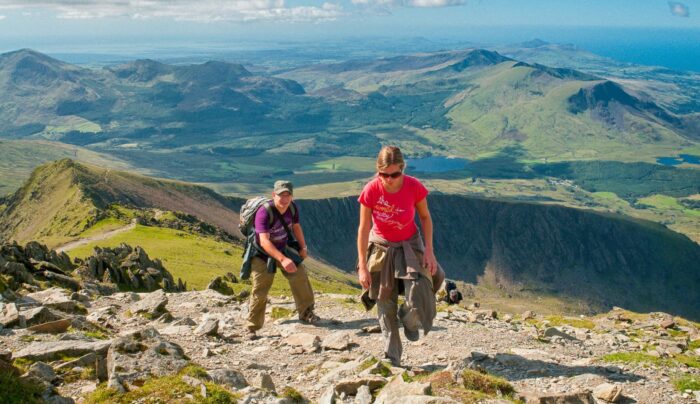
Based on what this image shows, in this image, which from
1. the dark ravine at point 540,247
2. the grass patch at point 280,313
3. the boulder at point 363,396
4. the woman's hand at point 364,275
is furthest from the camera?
the dark ravine at point 540,247

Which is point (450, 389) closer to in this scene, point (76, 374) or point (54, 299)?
point (76, 374)

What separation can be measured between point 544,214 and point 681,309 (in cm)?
4830

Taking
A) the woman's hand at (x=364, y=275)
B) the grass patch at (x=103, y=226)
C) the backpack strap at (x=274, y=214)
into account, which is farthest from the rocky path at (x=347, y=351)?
the grass patch at (x=103, y=226)

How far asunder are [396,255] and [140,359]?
228 inches

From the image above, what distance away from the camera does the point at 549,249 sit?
17362 cm

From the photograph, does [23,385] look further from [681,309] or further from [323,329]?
[681,309]

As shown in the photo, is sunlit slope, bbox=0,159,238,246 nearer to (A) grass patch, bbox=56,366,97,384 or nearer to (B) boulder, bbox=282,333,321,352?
(B) boulder, bbox=282,333,321,352

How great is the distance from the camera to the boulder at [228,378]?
11453 millimetres

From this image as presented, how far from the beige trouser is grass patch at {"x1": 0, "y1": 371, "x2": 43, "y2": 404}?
309 inches

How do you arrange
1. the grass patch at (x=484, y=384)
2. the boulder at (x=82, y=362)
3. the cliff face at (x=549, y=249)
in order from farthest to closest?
the cliff face at (x=549, y=249) < the boulder at (x=82, y=362) < the grass patch at (x=484, y=384)

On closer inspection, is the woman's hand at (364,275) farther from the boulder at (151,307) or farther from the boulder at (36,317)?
the boulder at (151,307)

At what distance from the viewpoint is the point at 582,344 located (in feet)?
57.9

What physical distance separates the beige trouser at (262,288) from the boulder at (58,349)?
Result: 17.1 ft

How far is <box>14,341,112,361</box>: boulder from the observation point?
12.1 meters
